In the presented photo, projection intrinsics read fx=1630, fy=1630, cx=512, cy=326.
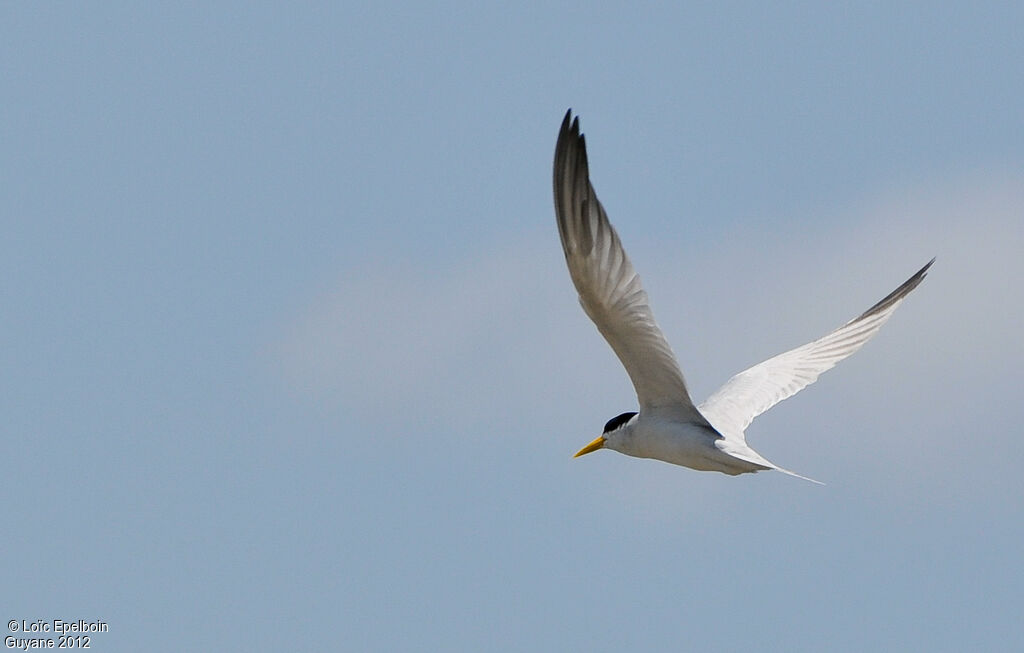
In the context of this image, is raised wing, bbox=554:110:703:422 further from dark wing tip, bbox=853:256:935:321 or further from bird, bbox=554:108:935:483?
dark wing tip, bbox=853:256:935:321

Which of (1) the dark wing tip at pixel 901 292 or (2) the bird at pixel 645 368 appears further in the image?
(1) the dark wing tip at pixel 901 292

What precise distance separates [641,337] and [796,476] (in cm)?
160

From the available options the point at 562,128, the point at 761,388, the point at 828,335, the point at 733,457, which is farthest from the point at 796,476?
the point at 828,335

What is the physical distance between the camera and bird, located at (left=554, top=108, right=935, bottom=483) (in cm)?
1163

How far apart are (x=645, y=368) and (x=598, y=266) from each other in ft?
4.40

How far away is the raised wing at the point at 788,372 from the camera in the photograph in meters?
15.1

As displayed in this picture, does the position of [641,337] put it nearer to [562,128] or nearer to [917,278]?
[562,128]

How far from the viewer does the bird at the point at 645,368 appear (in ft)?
38.2

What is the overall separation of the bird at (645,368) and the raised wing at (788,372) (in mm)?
10

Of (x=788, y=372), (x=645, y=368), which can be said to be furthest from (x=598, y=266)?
(x=788, y=372)

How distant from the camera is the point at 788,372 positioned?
16.1 m

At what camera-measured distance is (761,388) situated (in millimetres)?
15711

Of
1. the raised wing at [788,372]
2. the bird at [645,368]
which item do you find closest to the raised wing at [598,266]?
the bird at [645,368]

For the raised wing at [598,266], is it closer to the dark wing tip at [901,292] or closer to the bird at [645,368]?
the bird at [645,368]
